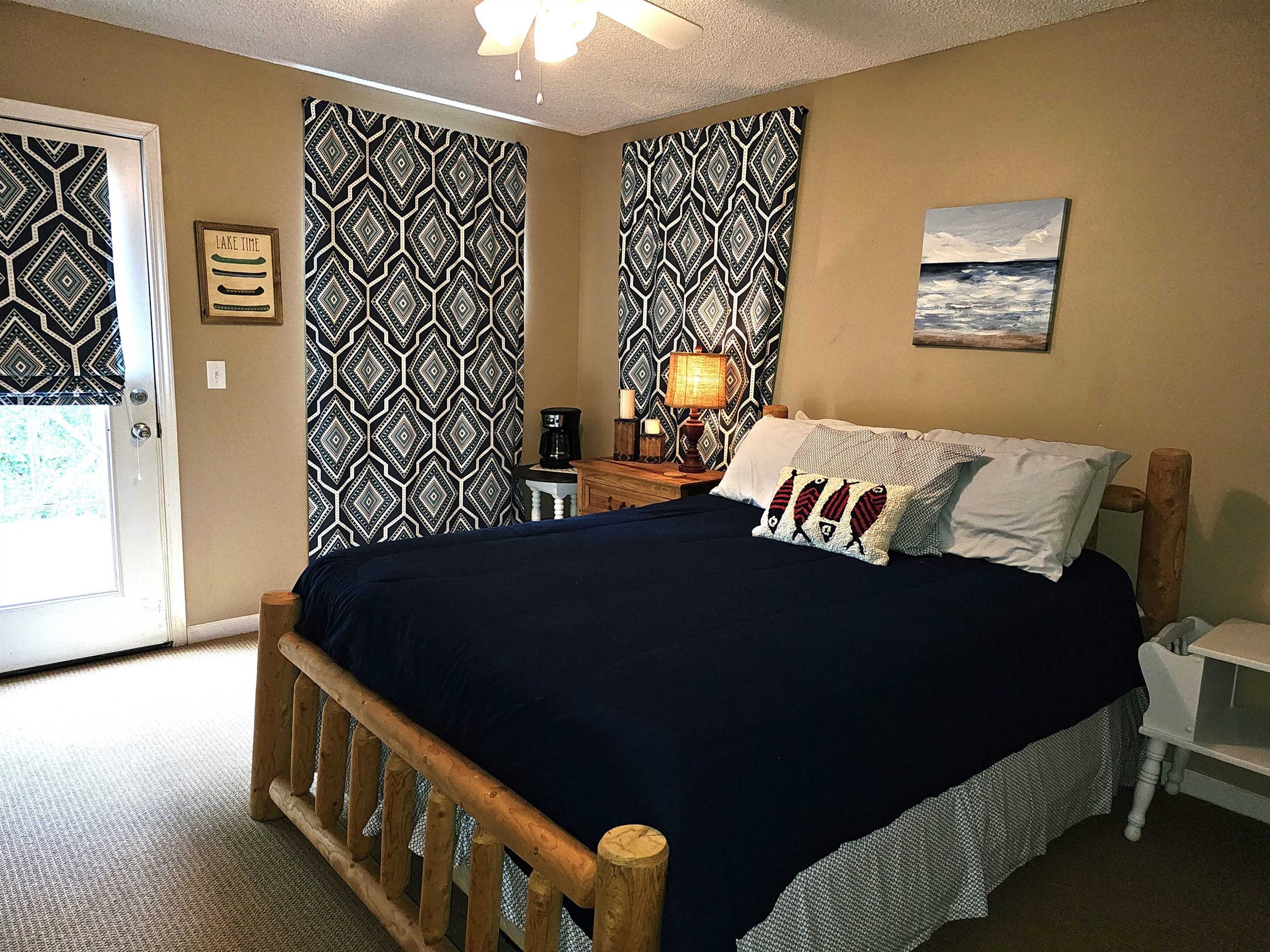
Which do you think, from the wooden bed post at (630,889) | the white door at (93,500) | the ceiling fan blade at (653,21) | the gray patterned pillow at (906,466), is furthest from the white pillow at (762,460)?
the white door at (93,500)

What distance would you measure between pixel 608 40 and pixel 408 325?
5.20 feet

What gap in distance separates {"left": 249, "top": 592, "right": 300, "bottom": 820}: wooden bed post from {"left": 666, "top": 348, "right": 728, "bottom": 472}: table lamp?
1.95 m

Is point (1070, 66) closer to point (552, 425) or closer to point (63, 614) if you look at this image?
point (552, 425)

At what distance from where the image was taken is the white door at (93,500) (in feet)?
10.5

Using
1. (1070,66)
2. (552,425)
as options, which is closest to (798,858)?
(1070,66)

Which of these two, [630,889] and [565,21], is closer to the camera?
[630,889]

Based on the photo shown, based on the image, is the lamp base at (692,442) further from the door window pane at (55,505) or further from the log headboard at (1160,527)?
the door window pane at (55,505)

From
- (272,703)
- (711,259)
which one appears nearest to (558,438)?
(711,259)

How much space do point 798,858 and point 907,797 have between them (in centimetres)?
35

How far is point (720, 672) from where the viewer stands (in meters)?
1.64

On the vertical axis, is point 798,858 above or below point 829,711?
below

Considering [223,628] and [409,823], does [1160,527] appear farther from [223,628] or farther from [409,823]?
[223,628]

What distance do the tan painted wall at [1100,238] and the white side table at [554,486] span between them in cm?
128

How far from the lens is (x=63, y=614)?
3318 mm
